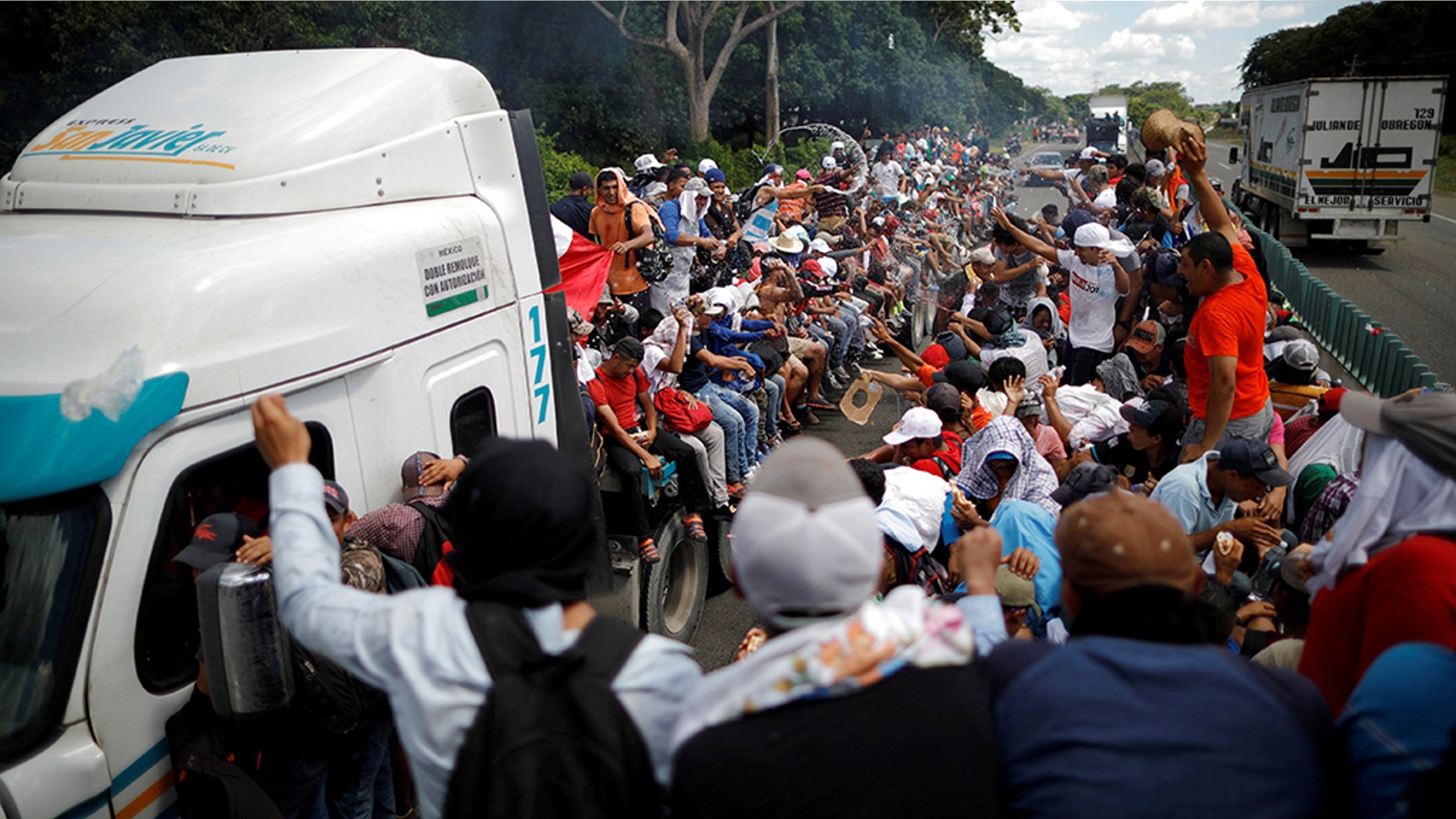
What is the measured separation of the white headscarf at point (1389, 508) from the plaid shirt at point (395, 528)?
281 centimetres

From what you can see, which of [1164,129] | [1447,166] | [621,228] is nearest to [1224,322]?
[1164,129]

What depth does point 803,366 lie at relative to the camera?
11180 mm

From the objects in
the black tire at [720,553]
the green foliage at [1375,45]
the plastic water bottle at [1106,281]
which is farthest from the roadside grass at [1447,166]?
the black tire at [720,553]

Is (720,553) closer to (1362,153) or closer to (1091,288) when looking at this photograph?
(1091,288)

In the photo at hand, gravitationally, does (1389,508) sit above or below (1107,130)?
below

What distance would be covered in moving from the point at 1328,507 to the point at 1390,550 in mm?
2237

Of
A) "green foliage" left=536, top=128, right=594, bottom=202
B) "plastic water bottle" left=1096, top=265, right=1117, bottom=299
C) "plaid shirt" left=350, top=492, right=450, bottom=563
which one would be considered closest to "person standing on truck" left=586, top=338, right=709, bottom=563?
"plaid shirt" left=350, top=492, right=450, bottom=563

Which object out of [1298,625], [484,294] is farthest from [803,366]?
[1298,625]

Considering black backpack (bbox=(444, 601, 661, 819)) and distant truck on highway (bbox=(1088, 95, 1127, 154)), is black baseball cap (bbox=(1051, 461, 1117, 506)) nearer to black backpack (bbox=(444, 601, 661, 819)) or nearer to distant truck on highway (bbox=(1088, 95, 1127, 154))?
black backpack (bbox=(444, 601, 661, 819))

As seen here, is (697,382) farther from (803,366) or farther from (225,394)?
(225,394)

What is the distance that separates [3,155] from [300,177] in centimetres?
1734

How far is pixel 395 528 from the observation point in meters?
3.70

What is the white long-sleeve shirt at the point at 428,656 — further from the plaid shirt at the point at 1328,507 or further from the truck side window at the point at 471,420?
the plaid shirt at the point at 1328,507

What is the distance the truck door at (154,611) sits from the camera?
2729 mm
